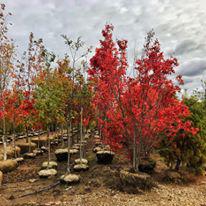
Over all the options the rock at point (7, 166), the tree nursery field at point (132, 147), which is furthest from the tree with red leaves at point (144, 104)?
the rock at point (7, 166)

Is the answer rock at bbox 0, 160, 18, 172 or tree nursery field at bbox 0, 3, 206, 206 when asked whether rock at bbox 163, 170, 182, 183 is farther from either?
rock at bbox 0, 160, 18, 172

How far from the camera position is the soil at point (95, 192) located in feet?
24.3

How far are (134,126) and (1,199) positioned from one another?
5.31m

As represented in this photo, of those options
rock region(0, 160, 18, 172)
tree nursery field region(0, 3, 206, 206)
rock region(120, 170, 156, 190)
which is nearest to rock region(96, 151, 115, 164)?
tree nursery field region(0, 3, 206, 206)

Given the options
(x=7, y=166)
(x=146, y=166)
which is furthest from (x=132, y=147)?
(x=7, y=166)

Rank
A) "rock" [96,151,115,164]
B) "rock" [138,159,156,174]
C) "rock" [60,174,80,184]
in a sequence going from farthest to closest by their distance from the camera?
1. "rock" [96,151,115,164]
2. "rock" [138,159,156,174]
3. "rock" [60,174,80,184]

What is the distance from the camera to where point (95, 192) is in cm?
814

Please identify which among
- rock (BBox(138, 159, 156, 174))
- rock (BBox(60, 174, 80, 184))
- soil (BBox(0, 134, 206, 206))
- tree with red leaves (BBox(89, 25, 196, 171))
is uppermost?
tree with red leaves (BBox(89, 25, 196, 171))

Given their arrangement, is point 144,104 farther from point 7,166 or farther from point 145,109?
point 7,166

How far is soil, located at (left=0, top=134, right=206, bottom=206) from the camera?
24.3 feet

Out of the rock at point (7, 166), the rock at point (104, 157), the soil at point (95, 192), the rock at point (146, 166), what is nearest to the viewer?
the soil at point (95, 192)

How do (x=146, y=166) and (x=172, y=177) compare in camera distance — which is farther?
(x=146, y=166)

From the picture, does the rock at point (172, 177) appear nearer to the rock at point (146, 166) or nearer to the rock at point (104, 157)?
the rock at point (146, 166)

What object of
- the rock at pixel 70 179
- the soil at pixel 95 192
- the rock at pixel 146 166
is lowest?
the soil at pixel 95 192
